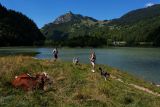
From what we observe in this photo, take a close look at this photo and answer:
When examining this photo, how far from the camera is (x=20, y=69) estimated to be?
25.5 m

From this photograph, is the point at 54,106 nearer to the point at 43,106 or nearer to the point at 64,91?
the point at 43,106

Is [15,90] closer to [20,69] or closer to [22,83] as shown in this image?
[22,83]

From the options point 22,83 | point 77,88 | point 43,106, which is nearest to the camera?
point 43,106

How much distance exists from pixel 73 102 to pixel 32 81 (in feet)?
11.9

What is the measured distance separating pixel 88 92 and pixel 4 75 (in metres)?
5.53

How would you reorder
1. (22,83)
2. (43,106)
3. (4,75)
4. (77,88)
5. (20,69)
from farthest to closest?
1. (20,69)
2. (4,75)
3. (77,88)
4. (22,83)
5. (43,106)

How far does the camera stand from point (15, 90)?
17.1 meters

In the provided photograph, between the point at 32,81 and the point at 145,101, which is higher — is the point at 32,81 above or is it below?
above

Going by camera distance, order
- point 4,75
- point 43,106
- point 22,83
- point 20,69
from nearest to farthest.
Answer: point 43,106 < point 22,83 < point 4,75 < point 20,69

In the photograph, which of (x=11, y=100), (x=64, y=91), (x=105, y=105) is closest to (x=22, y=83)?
(x=64, y=91)

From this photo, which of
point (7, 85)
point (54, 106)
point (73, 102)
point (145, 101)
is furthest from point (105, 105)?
point (7, 85)

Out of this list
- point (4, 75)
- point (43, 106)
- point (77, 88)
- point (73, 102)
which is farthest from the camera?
point (4, 75)

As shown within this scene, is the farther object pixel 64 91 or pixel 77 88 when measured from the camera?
pixel 77 88

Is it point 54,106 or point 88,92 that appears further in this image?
point 88,92
